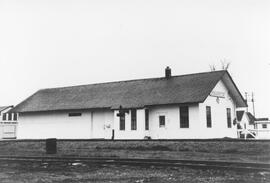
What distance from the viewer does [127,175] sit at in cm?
1152

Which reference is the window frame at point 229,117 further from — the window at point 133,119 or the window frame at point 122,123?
the window frame at point 122,123

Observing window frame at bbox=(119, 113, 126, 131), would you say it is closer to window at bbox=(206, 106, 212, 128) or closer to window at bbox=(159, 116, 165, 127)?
window at bbox=(159, 116, 165, 127)

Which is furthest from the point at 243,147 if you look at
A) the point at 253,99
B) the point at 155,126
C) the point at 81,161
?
the point at 253,99

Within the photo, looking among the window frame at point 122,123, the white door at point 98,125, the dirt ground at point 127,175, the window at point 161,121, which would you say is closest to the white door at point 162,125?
the window at point 161,121

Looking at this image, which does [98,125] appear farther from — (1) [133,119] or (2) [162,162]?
(2) [162,162]

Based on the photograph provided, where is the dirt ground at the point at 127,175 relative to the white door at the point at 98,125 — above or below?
below

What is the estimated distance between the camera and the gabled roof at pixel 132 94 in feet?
91.3

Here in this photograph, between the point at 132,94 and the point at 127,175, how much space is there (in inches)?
767

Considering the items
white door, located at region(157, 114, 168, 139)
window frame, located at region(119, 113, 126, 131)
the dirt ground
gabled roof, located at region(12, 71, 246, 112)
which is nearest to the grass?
the dirt ground

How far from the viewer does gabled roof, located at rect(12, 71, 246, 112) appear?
2783 centimetres

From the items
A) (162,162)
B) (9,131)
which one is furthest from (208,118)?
(9,131)

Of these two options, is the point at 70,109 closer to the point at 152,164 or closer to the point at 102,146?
the point at 102,146

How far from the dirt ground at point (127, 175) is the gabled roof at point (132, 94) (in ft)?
45.5

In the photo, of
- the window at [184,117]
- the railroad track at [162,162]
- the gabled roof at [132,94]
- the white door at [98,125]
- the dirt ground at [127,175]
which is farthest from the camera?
the white door at [98,125]
